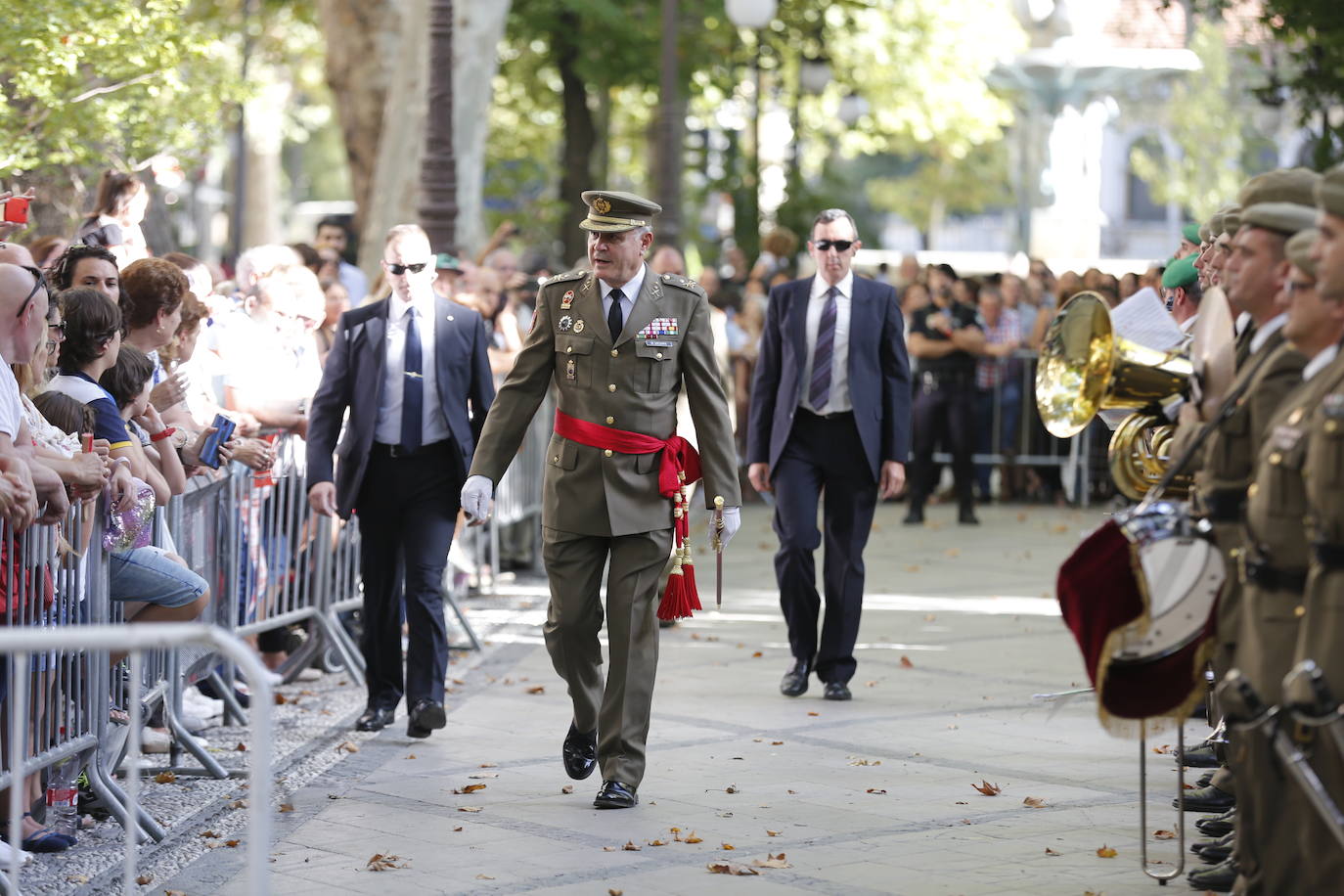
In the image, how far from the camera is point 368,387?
9.48 m

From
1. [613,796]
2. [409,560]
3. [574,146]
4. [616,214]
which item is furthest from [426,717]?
[574,146]

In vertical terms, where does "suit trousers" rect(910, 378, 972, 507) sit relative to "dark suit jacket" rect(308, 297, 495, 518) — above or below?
below

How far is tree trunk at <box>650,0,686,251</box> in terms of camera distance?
2116cm

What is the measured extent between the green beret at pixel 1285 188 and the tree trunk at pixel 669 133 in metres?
15.2

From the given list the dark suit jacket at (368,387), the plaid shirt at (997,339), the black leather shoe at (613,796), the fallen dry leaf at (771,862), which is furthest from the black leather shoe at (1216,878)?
the plaid shirt at (997,339)

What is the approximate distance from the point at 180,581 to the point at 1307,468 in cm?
442

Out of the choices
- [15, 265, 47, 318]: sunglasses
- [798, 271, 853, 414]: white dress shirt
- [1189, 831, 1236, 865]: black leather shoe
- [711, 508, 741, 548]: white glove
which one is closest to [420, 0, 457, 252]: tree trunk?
[798, 271, 853, 414]: white dress shirt

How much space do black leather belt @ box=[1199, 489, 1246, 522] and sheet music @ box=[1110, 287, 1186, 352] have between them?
877mm

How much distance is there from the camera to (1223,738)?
8031mm

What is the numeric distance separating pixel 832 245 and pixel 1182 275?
2.26m

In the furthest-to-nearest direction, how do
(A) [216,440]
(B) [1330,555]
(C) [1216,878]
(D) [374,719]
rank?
(D) [374,719] → (A) [216,440] → (C) [1216,878] → (B) [1330,555]

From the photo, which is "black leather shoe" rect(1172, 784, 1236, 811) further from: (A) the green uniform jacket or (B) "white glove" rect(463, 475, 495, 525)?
(B) "white glove" rect(463, 475, 495, 525)

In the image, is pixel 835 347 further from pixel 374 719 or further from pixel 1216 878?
pixel 1216 878

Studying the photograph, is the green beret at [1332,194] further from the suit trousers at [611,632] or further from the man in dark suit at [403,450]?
the man in dark suit at [403,450]
